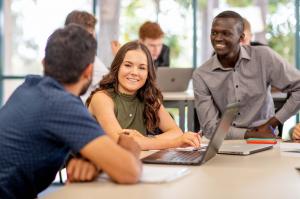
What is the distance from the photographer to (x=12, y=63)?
751 centimetres

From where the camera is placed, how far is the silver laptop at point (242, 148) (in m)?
2.34

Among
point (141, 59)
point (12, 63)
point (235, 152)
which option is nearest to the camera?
point (235, 152)

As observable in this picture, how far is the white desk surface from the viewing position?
1575mm

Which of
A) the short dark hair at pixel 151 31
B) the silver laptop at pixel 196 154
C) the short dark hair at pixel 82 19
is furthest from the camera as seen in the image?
the short dark hair at pixel 151 31

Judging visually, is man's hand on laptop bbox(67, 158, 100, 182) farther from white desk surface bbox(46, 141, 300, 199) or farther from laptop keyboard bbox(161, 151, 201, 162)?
laptop keyboard bbox(161, 151, 201, 162)

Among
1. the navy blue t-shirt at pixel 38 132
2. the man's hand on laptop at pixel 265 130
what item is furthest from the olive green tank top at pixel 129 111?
the navy blue t-shirt at pixel 38 132

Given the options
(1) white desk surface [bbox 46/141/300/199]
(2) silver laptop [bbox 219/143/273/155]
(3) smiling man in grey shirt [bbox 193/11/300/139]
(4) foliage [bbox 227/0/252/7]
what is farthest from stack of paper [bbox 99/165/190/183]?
(4) foliage [bbox 227/0/252/7]

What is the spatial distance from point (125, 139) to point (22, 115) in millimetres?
350

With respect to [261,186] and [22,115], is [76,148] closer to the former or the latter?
[22,115]

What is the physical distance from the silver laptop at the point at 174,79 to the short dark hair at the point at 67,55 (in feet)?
12.7

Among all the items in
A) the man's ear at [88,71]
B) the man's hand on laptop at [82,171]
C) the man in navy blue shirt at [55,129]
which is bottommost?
the man's hand on laptop at [82,171]

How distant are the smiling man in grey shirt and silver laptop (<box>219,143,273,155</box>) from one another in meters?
1.04

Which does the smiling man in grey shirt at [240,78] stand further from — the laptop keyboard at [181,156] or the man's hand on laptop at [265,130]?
the laptop keyboard at [181,156]

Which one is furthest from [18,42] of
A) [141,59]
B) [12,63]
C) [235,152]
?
[235,152]
